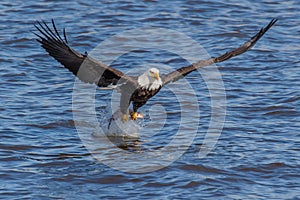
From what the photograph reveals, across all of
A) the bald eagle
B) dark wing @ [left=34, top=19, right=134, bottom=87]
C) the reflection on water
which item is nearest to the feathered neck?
the bald eagle

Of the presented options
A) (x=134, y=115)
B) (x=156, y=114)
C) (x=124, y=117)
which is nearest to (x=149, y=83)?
(x=134, y=115)

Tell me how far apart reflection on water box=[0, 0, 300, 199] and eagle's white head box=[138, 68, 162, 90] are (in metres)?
0.73

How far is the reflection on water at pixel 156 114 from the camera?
8.25 m

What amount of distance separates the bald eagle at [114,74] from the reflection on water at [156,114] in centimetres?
59

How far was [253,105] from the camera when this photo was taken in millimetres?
10969

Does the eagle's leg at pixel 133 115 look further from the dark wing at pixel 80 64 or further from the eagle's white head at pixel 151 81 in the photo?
the dark wing at pixel 80 64

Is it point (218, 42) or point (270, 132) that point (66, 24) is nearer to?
point (218, 42)

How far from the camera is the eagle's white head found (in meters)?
9.45

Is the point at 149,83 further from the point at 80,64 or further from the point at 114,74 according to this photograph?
the point at 80,64

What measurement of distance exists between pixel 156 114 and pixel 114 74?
1.80 meters

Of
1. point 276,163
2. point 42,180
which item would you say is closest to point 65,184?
point 42,180

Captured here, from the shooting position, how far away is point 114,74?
9.12 metres

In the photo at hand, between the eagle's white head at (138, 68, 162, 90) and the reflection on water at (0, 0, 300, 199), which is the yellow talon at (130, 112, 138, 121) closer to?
the reflection on water at (0, 0, 300, 199)

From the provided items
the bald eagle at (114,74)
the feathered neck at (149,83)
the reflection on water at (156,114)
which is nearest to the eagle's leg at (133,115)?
the bald eagle at (114,74)
